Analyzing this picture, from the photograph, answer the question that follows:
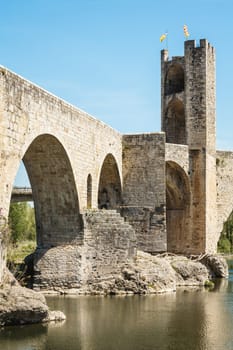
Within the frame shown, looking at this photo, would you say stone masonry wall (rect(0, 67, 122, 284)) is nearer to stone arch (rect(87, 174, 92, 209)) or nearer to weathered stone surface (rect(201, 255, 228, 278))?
stone arch (rect(87, 174, 92, 209))

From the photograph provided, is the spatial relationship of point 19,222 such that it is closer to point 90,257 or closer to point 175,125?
point 175,125

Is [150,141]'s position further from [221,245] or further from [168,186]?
[221,245]

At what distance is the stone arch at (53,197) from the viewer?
1664 centimetres

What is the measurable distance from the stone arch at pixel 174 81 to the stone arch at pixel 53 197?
9450 millimetres

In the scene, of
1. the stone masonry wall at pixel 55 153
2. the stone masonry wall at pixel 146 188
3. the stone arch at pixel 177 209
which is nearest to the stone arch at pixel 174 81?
the stone arch at pixel 177 209

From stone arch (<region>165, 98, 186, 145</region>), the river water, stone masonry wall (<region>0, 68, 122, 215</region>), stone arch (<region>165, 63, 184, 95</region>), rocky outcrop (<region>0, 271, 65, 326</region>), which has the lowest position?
the river water

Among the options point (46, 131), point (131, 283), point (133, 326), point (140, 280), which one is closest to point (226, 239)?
point (140, 280)

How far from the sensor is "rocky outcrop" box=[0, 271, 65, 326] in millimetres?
11688

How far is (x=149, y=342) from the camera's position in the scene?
36.1 feet

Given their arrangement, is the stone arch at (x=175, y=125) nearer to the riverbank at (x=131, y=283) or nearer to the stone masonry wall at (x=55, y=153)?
the riverbank at (x=131, y=283)

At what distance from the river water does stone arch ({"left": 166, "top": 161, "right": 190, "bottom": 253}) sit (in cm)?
712

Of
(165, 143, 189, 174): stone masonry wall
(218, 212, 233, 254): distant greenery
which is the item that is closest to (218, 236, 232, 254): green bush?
(218, 212, 233, 254): distant greenery

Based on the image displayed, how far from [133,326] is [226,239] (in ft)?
105

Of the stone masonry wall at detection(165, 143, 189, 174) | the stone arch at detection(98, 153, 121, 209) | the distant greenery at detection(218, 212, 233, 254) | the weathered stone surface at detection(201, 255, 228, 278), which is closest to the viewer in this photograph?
the stone arch at detection(98, 153, 121, 209)
